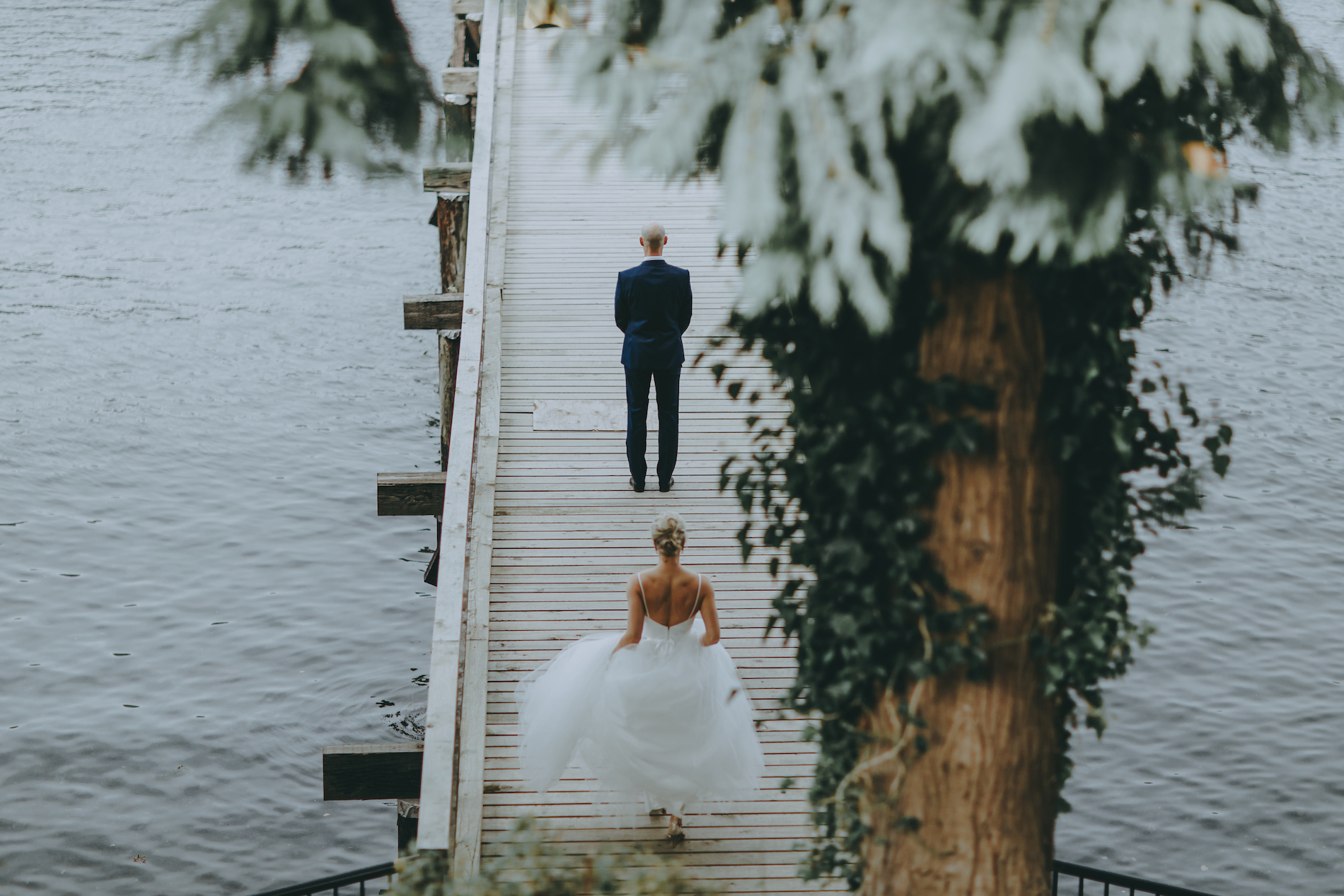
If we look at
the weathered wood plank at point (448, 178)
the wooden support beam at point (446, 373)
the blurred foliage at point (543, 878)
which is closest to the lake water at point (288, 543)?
the blurred foliage at point (543, 878)

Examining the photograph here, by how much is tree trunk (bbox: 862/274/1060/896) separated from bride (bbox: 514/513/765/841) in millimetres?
1832

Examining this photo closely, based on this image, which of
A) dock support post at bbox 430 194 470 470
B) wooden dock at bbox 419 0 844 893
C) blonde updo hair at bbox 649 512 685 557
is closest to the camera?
blonde updo hair at bbox 649 512 685 557

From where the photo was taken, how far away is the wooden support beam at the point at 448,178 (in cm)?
1247

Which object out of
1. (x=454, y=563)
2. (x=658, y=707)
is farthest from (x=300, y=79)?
(x=454, y=563)

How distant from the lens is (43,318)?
76.2 feet

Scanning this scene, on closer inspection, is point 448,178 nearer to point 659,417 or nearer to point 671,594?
point 659,417

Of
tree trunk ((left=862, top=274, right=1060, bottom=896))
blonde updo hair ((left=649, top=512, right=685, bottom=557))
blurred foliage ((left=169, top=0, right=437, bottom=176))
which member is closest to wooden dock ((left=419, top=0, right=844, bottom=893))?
blurred foliage ((left=169, top=0, right=437, bottom=176))

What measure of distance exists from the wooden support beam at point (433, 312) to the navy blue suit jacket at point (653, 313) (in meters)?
2.99

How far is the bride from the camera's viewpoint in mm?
6555

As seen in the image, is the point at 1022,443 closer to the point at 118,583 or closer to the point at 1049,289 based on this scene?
the point at 1049,289

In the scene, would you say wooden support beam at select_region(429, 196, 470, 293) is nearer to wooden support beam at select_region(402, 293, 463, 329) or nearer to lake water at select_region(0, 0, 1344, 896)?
wooden support beam at select_region(402, 293, 463, 329)

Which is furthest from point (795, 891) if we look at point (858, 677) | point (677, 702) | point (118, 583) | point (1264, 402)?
point (1264, 402)

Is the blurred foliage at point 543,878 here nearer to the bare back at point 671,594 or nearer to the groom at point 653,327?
the bare back at point 671,594

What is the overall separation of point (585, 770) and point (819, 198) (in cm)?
480
